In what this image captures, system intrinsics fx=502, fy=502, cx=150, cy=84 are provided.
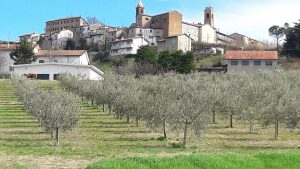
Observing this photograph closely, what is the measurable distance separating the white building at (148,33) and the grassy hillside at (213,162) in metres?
140

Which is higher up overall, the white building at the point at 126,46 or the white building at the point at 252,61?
the white building at the point at 126,46

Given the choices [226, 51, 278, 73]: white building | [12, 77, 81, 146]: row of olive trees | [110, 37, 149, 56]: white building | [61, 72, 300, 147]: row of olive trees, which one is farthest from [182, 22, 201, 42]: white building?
[12, 77, 81, 146]: row of olive trees

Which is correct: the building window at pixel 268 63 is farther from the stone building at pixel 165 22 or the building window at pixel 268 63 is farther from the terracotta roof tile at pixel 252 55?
the stone building at pixel 165 22

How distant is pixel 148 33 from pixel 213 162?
5736 inches

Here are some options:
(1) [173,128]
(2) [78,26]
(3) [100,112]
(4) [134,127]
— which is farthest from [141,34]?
(1) [173,128]

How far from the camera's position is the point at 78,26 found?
194m

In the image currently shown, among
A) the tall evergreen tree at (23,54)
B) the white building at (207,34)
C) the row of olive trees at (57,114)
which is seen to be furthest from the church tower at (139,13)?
the row of olive trees at (57,114)

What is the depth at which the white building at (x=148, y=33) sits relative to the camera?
6373 inches

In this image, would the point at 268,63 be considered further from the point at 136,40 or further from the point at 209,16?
the point at 209,16

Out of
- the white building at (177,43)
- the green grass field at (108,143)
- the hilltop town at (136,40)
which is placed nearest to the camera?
the green grass field at (108,143)

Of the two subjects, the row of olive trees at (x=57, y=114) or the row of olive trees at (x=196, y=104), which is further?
the row of olive trees at (x=196, y=104)

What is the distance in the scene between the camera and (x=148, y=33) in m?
164

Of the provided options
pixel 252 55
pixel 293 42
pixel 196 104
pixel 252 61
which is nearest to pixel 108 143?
pixel 196 104

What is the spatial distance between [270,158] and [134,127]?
80.7ft
